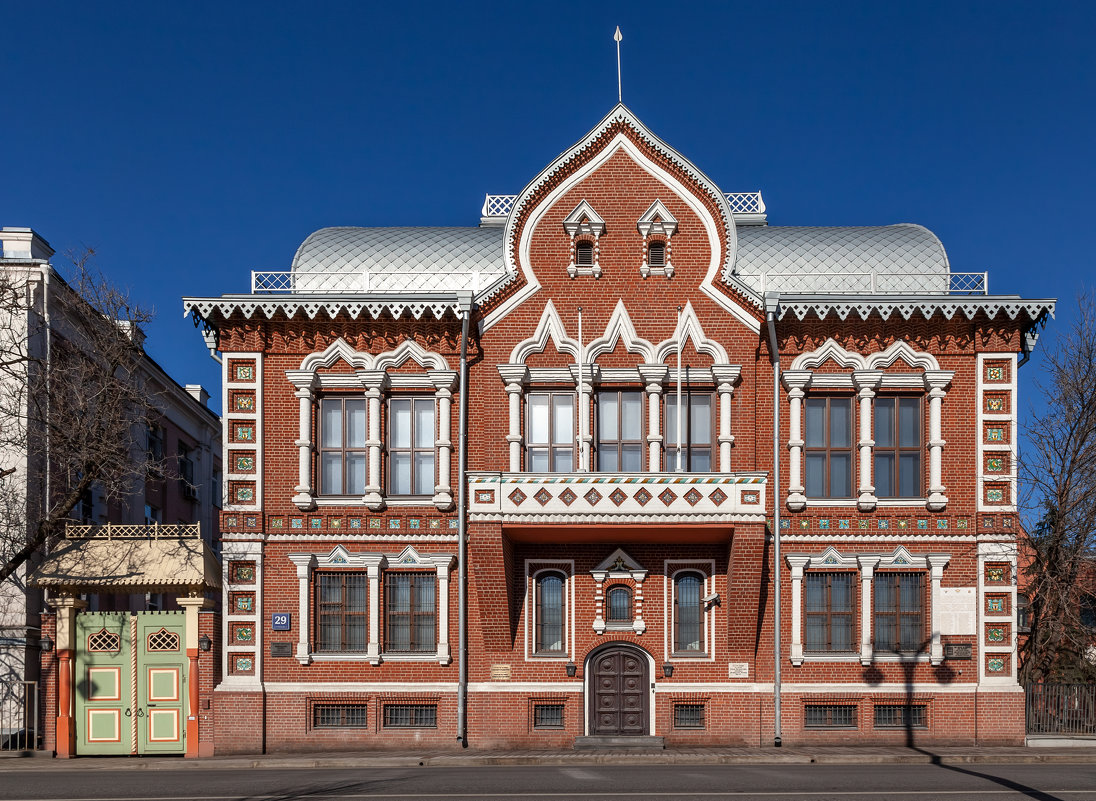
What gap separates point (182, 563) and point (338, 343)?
6.13 meters

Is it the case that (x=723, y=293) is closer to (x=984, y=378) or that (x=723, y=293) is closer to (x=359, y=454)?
(x=984, y=378)

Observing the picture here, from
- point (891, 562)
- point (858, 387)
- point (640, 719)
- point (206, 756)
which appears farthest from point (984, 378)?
point (206, 756)

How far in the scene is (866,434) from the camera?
28641mm

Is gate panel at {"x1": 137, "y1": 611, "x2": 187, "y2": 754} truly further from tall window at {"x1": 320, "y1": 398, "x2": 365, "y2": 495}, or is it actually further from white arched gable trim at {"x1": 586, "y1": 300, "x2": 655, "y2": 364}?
white arched gable trim at {"x1": 586, "y1": 300, "x2": 655, "y2": 364}

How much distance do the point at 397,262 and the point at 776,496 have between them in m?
11.0

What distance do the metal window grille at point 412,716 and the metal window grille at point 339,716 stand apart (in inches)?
23.3

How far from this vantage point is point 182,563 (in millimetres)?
27406

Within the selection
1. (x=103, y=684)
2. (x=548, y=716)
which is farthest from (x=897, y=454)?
(x=103, y=684)

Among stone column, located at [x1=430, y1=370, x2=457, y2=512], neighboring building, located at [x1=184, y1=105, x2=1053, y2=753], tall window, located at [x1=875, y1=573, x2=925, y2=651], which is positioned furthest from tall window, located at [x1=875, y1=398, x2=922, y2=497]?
stone column, located at [x1=430, y1=370, x2=457, y2=512]

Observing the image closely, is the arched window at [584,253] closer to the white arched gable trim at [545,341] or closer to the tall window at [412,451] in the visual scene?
the white arched gable trim at [545,341]

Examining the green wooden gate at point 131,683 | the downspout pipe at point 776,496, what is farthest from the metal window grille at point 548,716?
the green wooden gate at point 131,683

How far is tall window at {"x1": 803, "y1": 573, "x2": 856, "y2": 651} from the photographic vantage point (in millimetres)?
28641

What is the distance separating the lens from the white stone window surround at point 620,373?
92.5 ft

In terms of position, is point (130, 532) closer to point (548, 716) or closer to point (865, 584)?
point (548, 716)
